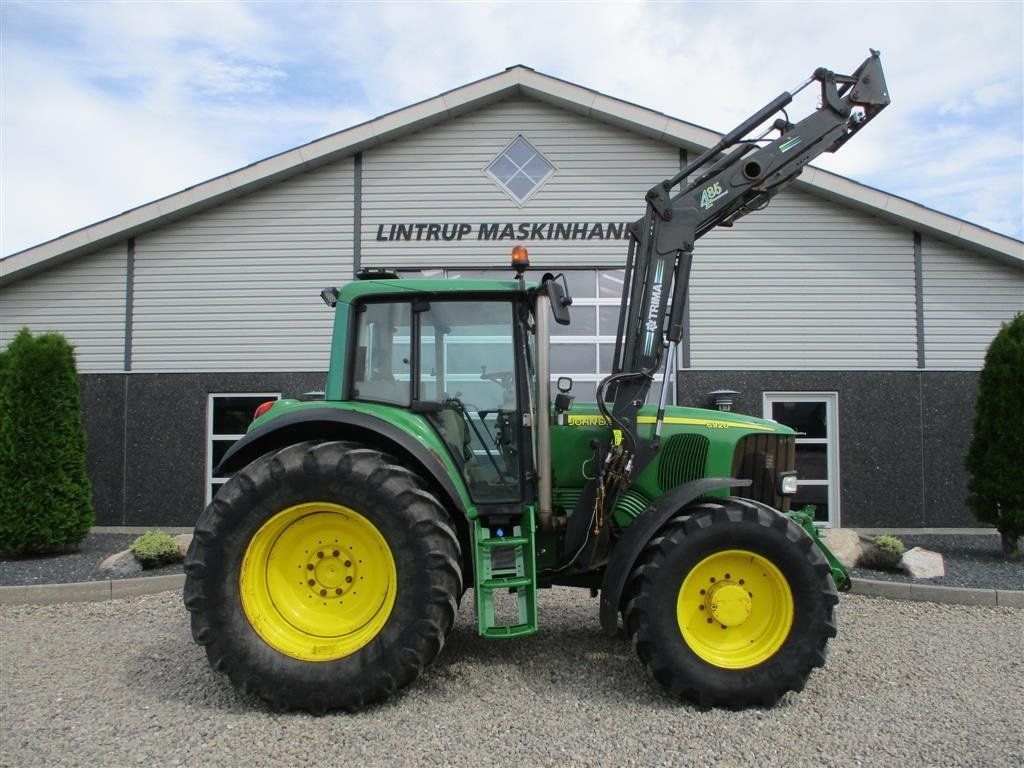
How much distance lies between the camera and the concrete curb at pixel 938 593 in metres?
6.56

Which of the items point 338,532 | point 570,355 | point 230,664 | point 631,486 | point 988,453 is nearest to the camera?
point 230,664

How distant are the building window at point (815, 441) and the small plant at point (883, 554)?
244 centimetres

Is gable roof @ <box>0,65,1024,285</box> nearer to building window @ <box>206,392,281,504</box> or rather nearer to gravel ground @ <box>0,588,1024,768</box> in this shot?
building window @ <box>206,392,281,504</box>

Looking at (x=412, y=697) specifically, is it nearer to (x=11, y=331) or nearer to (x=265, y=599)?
(x=265, y=599)

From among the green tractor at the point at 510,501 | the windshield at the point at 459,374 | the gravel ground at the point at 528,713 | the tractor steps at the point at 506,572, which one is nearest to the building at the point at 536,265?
the gravel ground at the point at 528,713

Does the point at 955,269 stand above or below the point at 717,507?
above

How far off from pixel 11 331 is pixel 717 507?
10101 mm

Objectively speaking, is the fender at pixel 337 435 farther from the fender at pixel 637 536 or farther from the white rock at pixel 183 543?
the white rock at pixel 183 543

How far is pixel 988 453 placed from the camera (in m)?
8.28

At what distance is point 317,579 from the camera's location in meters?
4.39

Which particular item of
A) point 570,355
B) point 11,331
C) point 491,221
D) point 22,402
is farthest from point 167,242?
point 570,355

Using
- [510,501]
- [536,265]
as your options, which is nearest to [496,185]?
[536,265]

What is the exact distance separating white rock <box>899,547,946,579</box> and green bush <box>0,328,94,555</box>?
8.53 m

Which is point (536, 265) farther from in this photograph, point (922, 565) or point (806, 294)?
point (922, 565)
